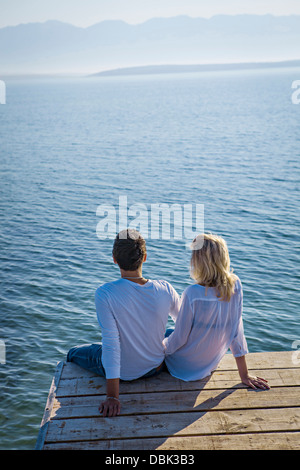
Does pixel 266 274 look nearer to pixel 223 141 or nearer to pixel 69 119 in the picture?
pixel 223 141

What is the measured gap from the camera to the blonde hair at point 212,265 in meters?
3.92

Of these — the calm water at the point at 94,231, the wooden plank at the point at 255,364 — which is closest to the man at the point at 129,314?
the wooden plank at the point at 255,364

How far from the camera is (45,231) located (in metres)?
14.8

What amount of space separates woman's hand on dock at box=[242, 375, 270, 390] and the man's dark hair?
1.38m

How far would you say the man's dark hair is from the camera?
385 centimetres

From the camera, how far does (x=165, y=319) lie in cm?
419

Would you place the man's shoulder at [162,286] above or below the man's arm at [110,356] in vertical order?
above

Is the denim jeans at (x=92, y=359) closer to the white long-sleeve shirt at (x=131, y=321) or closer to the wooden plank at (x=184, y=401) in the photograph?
the white long-sleeve shirt at (x=131, y=321)

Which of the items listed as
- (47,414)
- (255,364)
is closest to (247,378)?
(255,364)

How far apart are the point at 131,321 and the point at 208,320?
0.62 metres

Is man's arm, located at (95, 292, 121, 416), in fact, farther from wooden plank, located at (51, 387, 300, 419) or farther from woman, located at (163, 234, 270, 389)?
woman, located at (163, 234, 270, 389)

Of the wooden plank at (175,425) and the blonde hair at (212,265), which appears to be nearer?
the wooden plank at (175,425)

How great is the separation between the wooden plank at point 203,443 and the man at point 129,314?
0.37 meters

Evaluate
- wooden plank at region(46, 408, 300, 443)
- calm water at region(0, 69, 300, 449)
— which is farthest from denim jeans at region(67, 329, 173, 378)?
calm water at region(0, 69, 300, 449)
